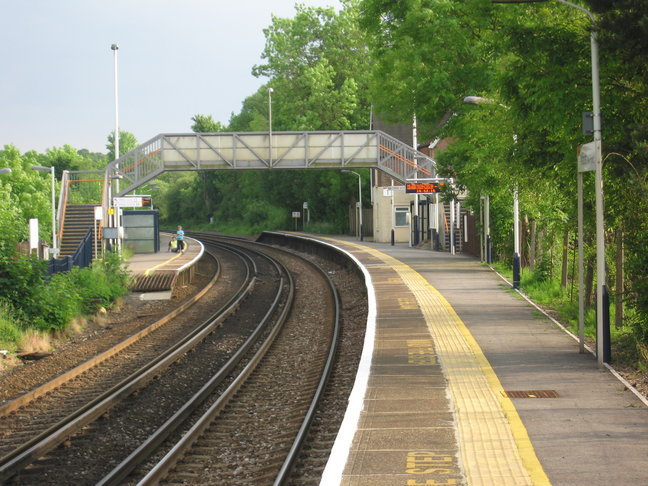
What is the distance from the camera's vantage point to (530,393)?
35.6 feet

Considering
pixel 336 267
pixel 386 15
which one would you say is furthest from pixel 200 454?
pixel 336 267

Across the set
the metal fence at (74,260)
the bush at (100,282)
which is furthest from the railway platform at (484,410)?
the metal fence at (74,260)

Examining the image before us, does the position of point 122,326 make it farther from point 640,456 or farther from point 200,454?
point 640,456

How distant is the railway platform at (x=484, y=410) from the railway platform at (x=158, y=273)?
12.9m

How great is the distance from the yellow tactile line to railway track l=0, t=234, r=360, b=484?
1.94 meters

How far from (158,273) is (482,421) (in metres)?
22.7

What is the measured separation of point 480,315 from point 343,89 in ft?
164

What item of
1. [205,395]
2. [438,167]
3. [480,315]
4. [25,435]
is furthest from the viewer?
[438,167]

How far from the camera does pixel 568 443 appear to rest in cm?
852

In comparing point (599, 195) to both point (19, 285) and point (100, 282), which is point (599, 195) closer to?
point (19, 285)

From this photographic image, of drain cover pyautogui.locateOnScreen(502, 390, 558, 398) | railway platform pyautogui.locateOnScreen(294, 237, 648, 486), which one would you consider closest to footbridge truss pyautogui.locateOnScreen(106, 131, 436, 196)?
railway platform pyautogui.locateOnScreen(294, 237, 648, 486)

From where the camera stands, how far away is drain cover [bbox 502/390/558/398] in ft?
35.1

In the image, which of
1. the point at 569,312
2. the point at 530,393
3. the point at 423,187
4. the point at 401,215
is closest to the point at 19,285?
the point at 569,312

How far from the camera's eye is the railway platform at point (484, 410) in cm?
773
